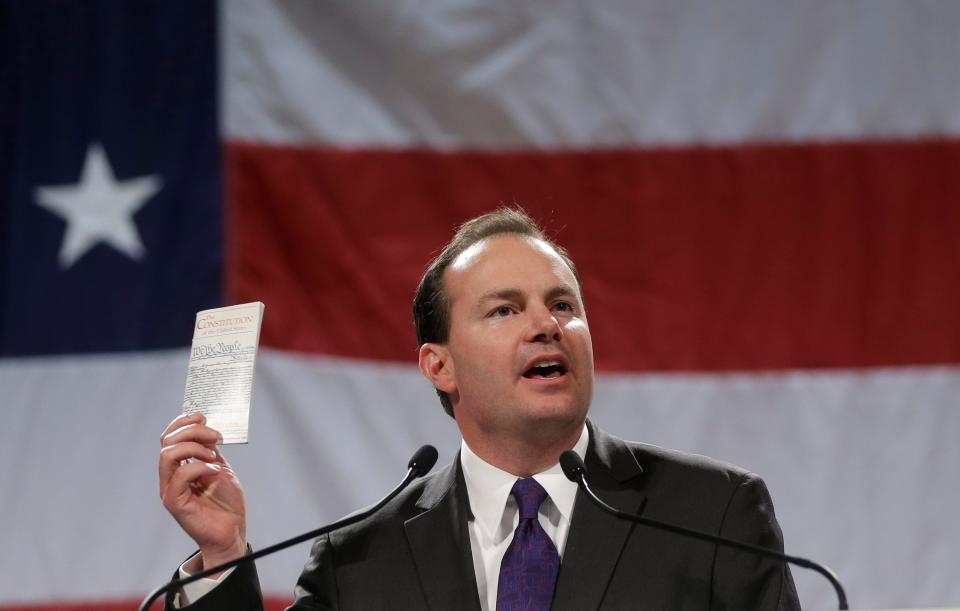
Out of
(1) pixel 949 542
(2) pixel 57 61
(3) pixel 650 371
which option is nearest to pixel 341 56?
(2) pixel 57 61

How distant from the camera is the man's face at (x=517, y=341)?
182cm

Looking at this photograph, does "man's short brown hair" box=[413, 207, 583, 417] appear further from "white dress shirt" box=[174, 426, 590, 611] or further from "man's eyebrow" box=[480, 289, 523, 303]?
"white dress shirt" box=[174, 426, 590, 611]

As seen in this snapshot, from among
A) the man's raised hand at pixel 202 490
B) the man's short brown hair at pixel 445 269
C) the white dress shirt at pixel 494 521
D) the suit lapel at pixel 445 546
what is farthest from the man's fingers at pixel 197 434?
the man's short brown hair at pixel 445 269

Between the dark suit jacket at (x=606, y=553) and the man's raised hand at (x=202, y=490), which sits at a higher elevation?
the man's raised hand at (x=202, y=490)

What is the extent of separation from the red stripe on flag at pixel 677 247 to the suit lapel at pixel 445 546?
4.05 ft

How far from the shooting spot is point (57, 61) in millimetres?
3197

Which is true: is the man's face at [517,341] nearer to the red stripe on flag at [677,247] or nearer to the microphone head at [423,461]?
the microphone head at [423,461]

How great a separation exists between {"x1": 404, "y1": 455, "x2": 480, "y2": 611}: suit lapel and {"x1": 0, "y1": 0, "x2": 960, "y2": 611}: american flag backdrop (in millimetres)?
1143

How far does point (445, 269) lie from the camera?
6.64 ft

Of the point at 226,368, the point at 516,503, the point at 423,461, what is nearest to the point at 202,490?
the point at 226,368

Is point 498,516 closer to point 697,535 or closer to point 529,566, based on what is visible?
point 529,566

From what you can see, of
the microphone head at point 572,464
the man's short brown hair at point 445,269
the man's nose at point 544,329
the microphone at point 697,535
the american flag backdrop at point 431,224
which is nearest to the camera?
the microphone at point 697,535

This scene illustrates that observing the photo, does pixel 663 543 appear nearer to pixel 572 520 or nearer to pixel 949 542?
pixel 572 520

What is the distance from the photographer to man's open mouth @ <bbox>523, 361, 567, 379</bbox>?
6.02 feet
